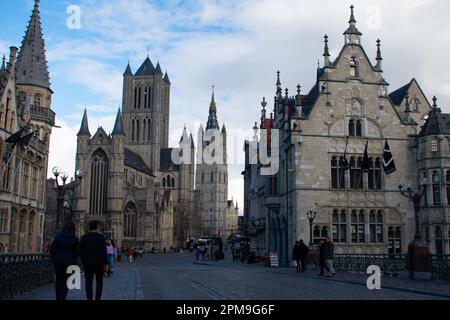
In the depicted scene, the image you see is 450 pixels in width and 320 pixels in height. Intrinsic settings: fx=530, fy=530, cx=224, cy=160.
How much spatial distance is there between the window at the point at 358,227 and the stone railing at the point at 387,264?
→ 327 inches

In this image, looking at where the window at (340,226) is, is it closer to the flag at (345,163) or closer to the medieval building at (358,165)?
the medieval building at (358,165)

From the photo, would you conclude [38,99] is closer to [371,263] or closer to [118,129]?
[371,263]

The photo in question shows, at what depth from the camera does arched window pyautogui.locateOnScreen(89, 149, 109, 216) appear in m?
98.2

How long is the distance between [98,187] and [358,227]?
68228 millimetres

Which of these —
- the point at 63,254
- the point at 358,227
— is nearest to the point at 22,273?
the point at 63,254

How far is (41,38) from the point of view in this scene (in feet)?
164

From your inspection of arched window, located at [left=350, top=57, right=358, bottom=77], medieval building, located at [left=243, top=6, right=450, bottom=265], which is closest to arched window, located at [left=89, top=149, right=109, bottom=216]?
medieval building, located at [left=243, top=6, right=450, bottom=265]

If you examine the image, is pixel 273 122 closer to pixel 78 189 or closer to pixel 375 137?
pixel 375 137

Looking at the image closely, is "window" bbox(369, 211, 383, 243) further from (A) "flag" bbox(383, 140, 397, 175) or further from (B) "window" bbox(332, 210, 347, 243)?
(A) "flag" bbox(383, 140, 397, 175)

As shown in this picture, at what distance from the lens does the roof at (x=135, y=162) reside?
4635 inches

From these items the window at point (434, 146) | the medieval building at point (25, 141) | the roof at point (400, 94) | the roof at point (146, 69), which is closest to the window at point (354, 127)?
the window at point (434, 146)

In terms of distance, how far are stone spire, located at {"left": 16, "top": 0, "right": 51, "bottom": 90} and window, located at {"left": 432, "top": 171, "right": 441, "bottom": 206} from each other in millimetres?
34191

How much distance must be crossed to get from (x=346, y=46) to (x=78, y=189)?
218ft

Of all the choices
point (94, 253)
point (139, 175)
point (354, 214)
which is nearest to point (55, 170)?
point (94, 253)
